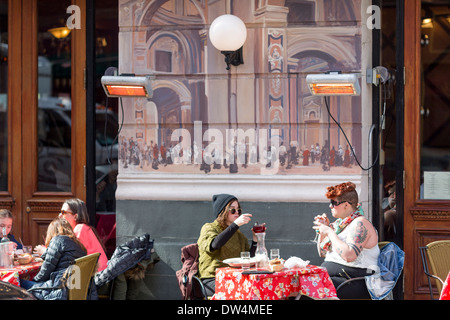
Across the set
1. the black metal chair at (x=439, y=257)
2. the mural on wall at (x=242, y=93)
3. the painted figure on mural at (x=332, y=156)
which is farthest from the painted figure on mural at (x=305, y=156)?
the black metal chair at (x=439, y=257)

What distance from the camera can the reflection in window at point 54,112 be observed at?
27.0 feet

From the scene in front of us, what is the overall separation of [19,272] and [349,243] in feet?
9.94

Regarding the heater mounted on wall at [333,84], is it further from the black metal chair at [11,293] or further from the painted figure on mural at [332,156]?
the black metal chair at [11,293]

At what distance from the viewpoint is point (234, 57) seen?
24.8 ft

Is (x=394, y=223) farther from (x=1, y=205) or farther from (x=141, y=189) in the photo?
(x=1, y=205)

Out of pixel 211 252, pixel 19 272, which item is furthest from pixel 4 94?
pixel 211 252

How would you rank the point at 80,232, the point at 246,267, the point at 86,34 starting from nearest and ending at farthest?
1. the point at 246,267
2. the point at 80,232
3. the point at 86,34

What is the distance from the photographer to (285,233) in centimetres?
754

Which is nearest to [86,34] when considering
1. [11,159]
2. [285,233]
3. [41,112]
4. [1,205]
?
[41,112]

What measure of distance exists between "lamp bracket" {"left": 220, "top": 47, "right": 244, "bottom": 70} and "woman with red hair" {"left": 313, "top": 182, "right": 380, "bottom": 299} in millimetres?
1903

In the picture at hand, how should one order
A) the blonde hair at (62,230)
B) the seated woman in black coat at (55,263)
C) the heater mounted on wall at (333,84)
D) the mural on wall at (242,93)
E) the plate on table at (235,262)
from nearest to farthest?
the plate on table at (235,262) < the seated woman in black coat at (55,263) < the blonde hair at (62,230) < the heater mounted on wall at (333,84) < the mural on wall at (242,93)

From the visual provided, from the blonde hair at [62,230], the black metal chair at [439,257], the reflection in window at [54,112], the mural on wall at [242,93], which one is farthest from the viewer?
the reflection in window at [54,112]

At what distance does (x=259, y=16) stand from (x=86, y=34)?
6.73ft

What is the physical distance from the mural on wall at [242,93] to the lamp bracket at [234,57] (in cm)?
7
